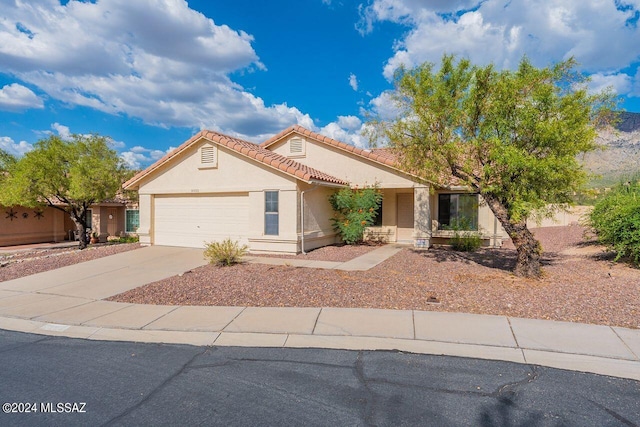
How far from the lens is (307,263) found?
1147 cm

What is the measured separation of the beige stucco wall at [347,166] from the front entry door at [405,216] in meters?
1.95

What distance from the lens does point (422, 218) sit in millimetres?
14906

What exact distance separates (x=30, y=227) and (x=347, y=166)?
2218cm

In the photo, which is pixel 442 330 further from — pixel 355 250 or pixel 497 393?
pixel 355 250

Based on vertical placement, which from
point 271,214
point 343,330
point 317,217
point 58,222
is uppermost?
point 271,214

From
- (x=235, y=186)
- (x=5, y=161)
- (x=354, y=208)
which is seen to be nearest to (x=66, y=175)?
(x=5, y=161)

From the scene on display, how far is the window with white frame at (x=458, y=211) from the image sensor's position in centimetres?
1575

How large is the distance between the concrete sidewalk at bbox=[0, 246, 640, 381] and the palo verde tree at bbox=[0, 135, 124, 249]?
1113cm

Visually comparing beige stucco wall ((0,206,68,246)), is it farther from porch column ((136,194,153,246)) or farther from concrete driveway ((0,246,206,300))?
concrete driveway ((0,246,206,300))

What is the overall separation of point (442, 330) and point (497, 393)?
1.80 meters

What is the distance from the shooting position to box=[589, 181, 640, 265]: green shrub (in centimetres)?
977

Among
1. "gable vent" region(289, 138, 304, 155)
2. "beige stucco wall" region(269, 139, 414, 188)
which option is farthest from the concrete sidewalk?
"gable vent" region(289, 138, 304, 155)

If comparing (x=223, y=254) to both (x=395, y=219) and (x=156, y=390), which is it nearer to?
(x=156, y=390)

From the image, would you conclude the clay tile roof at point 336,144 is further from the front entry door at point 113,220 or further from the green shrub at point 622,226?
the front entry door at point 113,220
